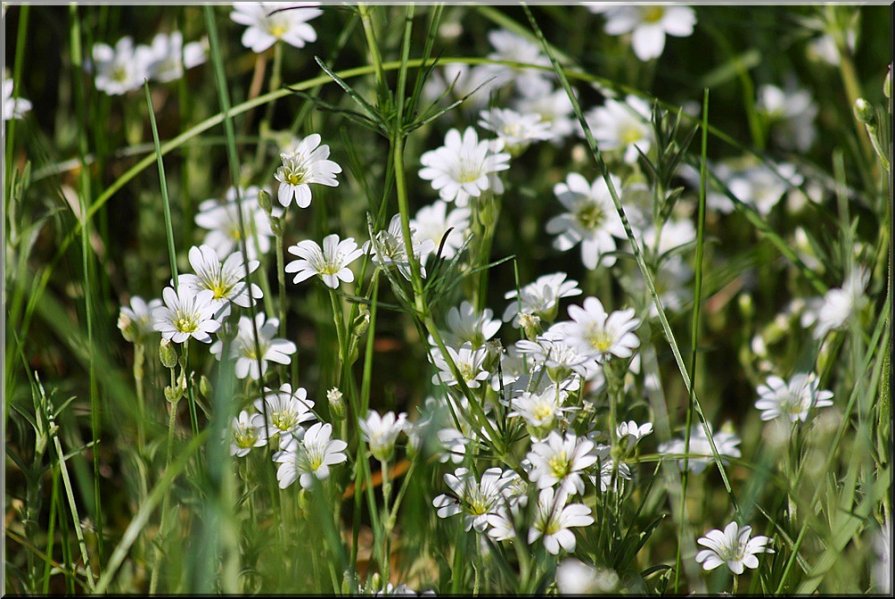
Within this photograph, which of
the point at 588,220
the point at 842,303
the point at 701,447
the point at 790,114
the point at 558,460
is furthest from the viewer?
the point at 790,114

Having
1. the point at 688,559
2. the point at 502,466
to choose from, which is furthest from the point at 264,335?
the point at 688,559

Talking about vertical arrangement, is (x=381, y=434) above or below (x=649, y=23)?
below

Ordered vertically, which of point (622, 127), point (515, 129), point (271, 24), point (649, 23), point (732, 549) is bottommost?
point (732, 549)

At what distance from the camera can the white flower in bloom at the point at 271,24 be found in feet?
5.20

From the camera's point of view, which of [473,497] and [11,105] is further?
[11,105]

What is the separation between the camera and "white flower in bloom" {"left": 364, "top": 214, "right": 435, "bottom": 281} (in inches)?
45.4

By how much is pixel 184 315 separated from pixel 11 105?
0.67m

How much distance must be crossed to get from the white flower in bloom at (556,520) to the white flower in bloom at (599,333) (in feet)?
0.59

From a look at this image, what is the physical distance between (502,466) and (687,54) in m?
1.53

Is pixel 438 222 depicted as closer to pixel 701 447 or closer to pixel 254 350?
Answer: pixel 254 350

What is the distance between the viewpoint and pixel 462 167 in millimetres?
1427

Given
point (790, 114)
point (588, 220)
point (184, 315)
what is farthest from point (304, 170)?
point (790, 114)

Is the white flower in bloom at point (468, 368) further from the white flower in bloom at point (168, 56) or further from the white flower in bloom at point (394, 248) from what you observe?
the white flower in bloom at point (168, 56)

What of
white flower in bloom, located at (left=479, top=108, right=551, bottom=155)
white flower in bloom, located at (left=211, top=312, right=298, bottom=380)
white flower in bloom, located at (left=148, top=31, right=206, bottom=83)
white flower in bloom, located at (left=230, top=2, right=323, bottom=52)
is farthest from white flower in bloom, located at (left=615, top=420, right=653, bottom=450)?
white flower in bloom, located at (left=148, top=31, right=206, bottom=83)
